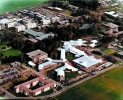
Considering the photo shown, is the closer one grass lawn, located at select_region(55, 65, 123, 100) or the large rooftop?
grass lawn, located at select_region(55, 65, 123, 100)

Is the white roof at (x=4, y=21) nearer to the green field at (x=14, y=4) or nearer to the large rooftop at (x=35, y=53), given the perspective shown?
the green field at (x=14, y=4)

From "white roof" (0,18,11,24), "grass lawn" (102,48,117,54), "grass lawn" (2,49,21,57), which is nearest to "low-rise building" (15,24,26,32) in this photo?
"white roof" (0,18,11,24)

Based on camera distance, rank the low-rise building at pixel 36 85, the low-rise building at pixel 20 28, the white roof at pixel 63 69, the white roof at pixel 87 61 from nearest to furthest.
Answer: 1. the low-rise building at pixel 36 85
2. the white roof at pixel 63 69
3. the white roof at pixel 87 61
4. the low-rise building at pixel 20 28

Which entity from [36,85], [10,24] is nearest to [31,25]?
[10,24]

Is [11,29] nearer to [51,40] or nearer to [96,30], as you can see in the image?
[51,40]

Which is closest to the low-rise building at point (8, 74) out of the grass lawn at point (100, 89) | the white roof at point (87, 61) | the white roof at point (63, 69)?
the white roof at point (63, 69)

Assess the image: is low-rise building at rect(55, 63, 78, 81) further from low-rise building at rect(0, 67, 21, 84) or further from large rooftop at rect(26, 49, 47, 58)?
low-rise building at rect(0, 67, 21, 84)
